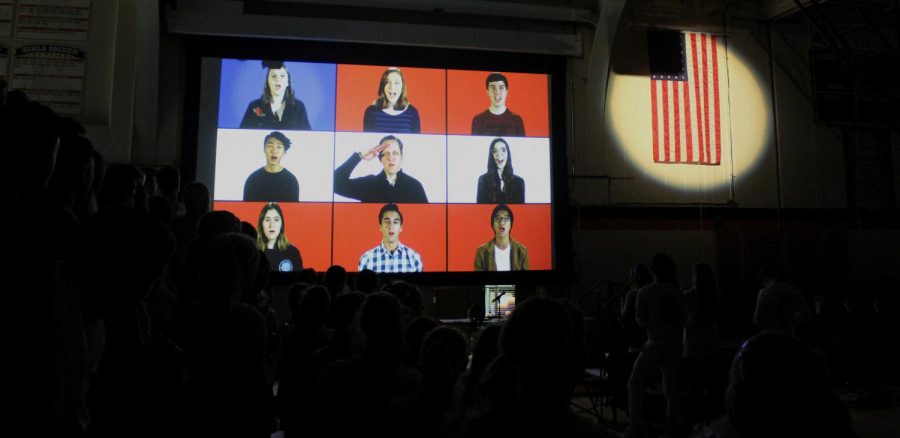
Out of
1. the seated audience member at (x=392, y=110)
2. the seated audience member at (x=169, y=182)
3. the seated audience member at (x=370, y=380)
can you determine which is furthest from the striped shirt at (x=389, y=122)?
the seated audience member at (x=370, y=380)

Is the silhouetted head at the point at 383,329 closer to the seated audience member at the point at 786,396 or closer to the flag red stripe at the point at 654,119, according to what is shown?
the seated audience member at the point at 786,396

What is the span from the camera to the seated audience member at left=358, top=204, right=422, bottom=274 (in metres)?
8.12

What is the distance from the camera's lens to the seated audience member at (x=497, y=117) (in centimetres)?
854

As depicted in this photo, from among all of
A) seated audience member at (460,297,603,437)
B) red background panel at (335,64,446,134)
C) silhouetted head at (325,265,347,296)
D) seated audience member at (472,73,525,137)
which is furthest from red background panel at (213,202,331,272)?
seated audience member at (460,297,603,437)

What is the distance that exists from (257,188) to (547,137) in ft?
14.0

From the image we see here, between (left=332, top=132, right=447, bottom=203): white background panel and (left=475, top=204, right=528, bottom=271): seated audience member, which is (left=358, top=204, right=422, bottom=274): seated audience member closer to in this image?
(left=332, top=132, right=447, bottom=203): white background panel

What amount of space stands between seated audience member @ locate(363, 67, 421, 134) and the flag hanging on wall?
14.7 feet

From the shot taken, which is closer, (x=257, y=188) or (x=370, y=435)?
(x=370, y=435)

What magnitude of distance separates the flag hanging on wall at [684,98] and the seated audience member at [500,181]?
3.08 meters

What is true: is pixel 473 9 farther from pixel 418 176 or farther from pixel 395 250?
pixel 395 250

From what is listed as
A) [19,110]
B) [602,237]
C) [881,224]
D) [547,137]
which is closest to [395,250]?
[547,137]

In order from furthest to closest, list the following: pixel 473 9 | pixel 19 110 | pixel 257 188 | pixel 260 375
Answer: pixel 473 9, pixel 257 188, pixel 260 375, pixel 19 110

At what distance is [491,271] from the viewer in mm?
8391

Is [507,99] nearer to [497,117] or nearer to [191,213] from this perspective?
[497,117]
